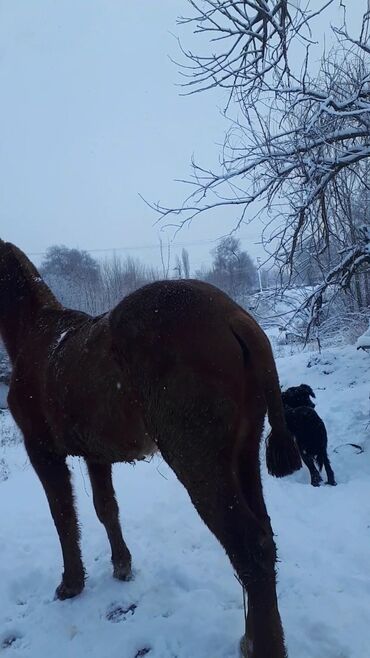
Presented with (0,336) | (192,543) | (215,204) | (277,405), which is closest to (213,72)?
(215,204)

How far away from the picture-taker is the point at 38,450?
11.0 ft

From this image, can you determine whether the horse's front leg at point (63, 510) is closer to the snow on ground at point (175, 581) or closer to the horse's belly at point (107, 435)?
the snow on ground at point (175, 581)

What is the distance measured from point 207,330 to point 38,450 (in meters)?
1.72

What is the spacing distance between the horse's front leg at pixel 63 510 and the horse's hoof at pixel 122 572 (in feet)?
0.84

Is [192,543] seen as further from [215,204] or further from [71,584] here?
[215,204]

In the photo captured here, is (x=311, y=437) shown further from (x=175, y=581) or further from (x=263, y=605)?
(x=263, y=605)

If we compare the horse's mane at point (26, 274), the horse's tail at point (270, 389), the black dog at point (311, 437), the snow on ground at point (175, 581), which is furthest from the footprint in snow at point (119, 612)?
the black dog at point (311, 437)

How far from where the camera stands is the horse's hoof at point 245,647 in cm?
242

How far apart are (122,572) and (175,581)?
0.40m

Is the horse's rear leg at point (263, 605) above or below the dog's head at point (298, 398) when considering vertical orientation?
above

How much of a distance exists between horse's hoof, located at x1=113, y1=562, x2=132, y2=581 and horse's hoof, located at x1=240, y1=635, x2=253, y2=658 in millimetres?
1165

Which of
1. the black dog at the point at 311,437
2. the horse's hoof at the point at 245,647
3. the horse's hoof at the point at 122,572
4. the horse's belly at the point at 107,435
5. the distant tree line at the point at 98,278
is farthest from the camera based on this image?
the distant tree line at the point at 98,278

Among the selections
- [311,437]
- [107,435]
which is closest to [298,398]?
[311,437]

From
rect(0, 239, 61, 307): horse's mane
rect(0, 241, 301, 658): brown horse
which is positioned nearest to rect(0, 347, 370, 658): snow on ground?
rect(0, 241, 301, 658): brown horse
